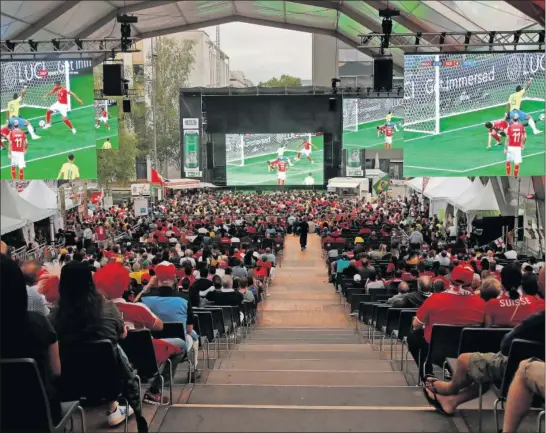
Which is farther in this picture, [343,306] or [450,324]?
[343,306]

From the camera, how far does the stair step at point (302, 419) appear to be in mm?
3520

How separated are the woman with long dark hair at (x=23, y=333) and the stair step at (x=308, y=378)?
236 cm

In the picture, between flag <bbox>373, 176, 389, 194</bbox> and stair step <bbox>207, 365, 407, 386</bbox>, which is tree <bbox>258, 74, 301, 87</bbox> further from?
stair step <bbox>207, 365, 407, 386</bbox>

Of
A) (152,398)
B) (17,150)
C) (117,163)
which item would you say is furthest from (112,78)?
(117,163)

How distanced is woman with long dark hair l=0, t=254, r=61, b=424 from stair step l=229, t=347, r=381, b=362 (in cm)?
358

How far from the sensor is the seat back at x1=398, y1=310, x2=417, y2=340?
598 centimetres

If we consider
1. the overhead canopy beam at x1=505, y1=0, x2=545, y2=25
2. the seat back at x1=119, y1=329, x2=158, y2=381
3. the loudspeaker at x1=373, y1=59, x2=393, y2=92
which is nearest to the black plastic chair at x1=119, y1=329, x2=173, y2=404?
the seat back at x1=119, y1=329, x2=158, y2=381

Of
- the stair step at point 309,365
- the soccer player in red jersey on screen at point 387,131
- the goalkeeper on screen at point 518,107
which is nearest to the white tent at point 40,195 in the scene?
the goalkeeper on screen at point 518,107

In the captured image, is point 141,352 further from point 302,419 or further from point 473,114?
point 473,114

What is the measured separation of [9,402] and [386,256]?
12409 mm

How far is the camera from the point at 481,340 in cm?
394

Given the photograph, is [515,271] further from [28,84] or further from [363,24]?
[363,24]

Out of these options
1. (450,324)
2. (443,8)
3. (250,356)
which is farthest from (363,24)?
(450,324)

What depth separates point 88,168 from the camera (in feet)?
42.7
